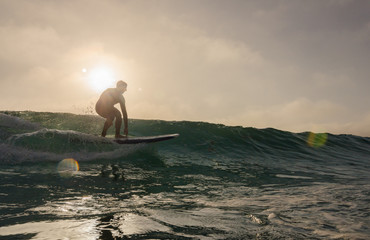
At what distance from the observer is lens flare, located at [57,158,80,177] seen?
20.2 feet

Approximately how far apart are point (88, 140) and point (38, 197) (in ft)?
15.2

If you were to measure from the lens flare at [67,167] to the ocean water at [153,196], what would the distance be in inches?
0.9

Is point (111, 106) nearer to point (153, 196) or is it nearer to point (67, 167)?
point (67, 167)

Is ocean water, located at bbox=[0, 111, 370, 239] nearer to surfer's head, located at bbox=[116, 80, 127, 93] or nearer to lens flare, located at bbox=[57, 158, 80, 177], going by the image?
lens flare, located at bbox=[57, 158, 80, 177]

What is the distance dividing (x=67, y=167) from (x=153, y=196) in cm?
344

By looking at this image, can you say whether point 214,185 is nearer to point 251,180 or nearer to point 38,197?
point 251,180

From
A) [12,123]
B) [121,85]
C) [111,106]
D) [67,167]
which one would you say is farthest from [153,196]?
[12,123]

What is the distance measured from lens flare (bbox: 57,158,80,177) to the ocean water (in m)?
0.02

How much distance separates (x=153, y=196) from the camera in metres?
4.49

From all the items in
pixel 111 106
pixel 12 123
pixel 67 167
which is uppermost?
pixel 111 106

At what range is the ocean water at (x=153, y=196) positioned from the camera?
9.29ft

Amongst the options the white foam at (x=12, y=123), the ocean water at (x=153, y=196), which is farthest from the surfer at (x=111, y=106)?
the white foam at (x=12, y=123)

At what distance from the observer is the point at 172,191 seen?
196 inches

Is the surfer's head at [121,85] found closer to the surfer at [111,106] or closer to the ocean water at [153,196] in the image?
the surfer at [111,106]
